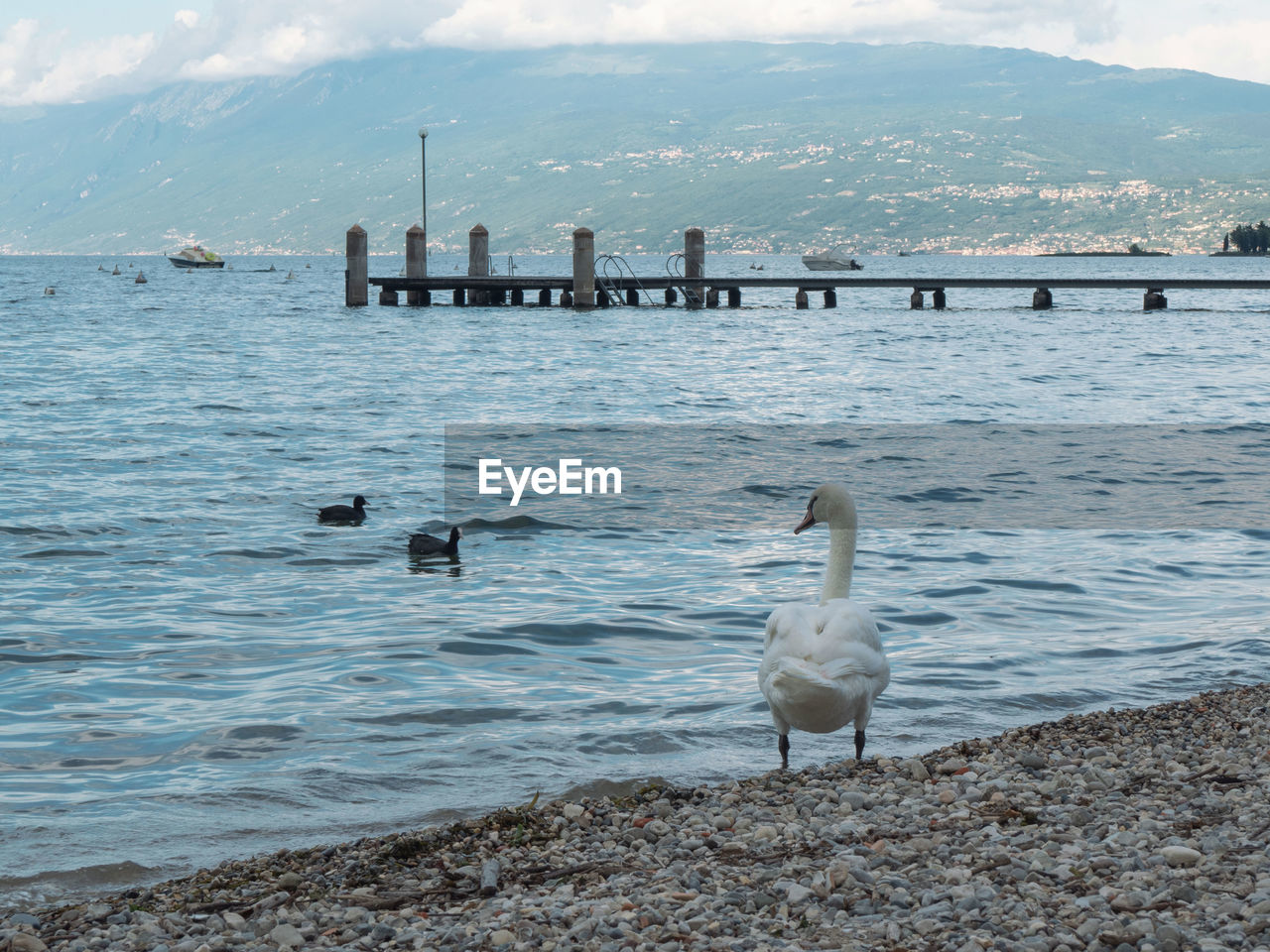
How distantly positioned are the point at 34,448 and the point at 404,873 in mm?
16542

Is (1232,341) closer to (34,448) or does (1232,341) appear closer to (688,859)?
(34,448)

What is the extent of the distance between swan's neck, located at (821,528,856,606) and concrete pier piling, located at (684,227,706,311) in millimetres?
46661

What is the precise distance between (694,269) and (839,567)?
49.0 meters

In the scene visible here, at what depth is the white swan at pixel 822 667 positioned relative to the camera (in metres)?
6.25

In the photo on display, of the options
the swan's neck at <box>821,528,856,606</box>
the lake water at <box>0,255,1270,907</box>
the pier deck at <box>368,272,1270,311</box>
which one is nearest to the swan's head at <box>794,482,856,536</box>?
the swan's neck at <box>821,528,856,606</box>

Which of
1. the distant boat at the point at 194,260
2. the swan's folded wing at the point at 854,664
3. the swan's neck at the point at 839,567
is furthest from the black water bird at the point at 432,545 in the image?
the distant boat at the point at 194,260

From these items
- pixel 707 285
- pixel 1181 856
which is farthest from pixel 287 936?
pixel 707 285

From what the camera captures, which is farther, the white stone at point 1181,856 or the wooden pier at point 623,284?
the wooden pier at point 623,284

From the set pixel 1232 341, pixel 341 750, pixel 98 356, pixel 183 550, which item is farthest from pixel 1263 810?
pixel 1232 341

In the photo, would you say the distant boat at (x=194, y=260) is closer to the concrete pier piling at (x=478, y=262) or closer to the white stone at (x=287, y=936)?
the concrete pier piling at (x=478, y=262)

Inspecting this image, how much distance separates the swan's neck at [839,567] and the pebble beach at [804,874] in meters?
1.03

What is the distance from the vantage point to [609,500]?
53.6 ft

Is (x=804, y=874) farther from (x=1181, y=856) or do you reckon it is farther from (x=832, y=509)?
(x=832, y=509)

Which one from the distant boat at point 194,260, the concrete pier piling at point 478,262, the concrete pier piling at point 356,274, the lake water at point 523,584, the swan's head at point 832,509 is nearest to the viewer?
the lake water at point 523,584
